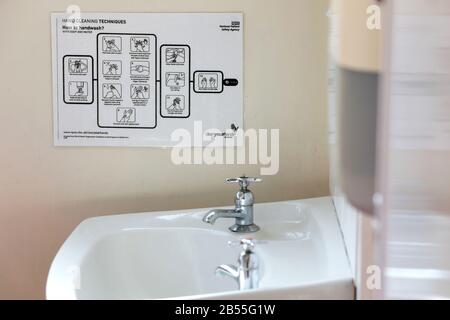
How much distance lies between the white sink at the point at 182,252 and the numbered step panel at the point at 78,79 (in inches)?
11.3

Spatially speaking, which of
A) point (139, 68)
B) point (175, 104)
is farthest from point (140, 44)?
point (175, 104)

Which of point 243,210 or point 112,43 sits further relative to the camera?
point 112,43

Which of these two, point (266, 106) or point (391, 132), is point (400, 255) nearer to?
point (391, 132)

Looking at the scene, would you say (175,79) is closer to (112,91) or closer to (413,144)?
(112,91)

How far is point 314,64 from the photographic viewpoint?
4.80 feet

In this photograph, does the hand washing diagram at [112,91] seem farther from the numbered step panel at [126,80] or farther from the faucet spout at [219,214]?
the faucet spout at [219,214]

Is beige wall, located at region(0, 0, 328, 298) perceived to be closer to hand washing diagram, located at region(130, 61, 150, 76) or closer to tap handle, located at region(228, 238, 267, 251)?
hand washing diagram, located at region(130, 61, 150, 76)

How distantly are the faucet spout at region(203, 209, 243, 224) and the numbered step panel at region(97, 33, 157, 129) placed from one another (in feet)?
0.96

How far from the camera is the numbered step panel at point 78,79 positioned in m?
1.48

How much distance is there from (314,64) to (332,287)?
63 centimetres

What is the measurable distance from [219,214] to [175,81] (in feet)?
1.15

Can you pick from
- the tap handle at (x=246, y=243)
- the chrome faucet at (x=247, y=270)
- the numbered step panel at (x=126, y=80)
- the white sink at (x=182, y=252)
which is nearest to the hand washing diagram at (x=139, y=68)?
the numbered step panel at (x=126, y=80)

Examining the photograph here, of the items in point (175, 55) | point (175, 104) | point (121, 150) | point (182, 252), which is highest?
point (175, 55)

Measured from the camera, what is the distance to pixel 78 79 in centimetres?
148
